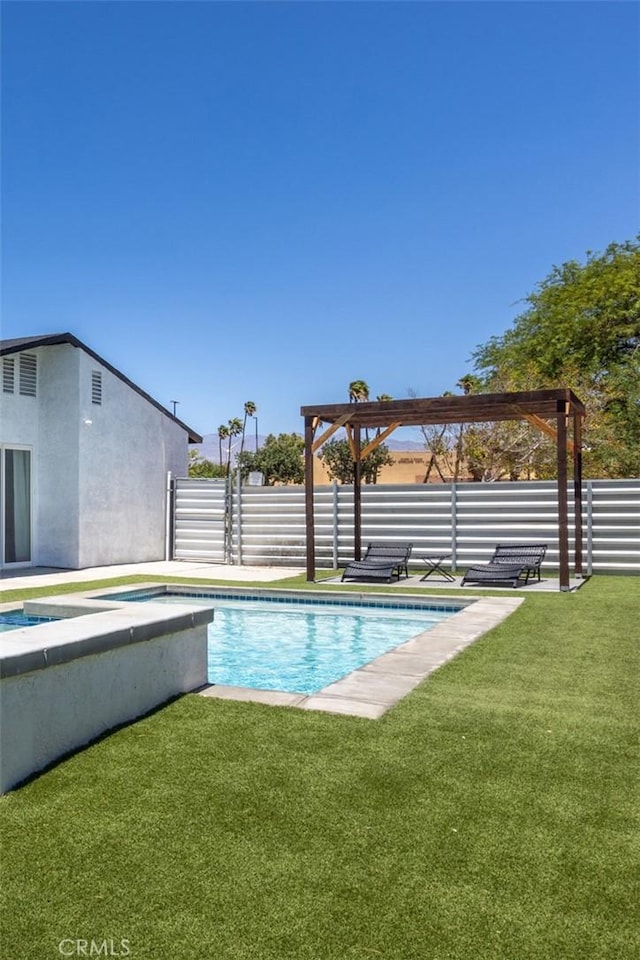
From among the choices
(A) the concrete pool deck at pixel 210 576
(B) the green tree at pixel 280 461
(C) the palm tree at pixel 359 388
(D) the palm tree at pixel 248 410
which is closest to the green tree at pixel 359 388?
(C) the palm tree at pixel 359 388

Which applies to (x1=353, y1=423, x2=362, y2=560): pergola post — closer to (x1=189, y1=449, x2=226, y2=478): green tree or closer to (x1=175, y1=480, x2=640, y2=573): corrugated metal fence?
(x1=175, y1=480, x2=640, y2=573): corrugated metal fence

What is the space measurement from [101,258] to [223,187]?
380 cm

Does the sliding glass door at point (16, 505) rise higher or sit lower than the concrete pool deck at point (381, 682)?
higher

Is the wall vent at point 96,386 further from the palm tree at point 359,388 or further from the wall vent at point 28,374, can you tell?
the palm tree at point 359,388

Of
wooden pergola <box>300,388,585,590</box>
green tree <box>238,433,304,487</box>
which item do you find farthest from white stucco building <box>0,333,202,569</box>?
green tree <box>238,433,304,487</box>

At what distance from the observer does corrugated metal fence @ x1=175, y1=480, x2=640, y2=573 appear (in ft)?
46.6

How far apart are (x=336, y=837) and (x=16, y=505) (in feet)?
47.9

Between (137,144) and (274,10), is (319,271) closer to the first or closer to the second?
(137,144)

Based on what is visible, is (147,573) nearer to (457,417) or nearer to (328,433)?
(328,433)

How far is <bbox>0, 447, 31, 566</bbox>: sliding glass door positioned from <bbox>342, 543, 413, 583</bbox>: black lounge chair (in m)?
7.40

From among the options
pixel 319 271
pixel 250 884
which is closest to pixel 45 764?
pixel 250 884

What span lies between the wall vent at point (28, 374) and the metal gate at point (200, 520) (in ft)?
14.4

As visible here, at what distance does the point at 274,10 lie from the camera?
12.6m

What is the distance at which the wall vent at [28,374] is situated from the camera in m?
16.1
